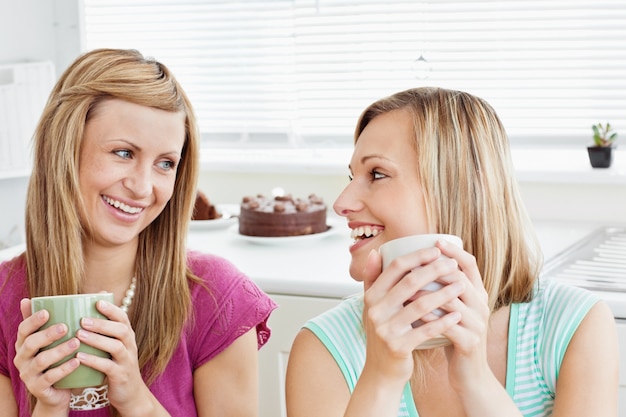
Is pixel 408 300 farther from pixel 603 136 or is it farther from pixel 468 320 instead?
pixel 603 136

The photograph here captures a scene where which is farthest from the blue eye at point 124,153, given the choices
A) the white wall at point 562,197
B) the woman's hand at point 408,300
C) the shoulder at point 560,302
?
the white wall at point 562,197

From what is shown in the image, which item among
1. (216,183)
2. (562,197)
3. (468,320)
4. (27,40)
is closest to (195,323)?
(468,320)

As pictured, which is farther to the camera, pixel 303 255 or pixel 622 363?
pixel 303 255

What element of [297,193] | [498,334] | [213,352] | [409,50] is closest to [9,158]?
[297,193]

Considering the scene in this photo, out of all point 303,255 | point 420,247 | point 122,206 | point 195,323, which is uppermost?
point 420,247

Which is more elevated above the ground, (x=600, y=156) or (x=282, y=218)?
(x=600, y=156)

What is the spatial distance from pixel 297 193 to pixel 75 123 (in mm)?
1495

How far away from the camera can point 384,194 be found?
4.26 feet

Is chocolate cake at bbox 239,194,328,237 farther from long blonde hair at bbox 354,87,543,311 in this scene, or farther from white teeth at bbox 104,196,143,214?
long blonde hair at bbox 354,87,543,311

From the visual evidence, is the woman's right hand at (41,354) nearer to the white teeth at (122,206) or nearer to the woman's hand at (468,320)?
the white teeth at (122,206)

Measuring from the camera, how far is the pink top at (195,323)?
5.03 feet

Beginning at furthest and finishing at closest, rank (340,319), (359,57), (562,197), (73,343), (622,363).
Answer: (359,57)
(562,197)
(622,363)
(340,319)
(73,343)

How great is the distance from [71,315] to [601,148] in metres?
1.77

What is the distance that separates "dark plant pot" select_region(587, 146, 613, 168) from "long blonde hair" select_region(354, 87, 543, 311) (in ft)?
4.16
